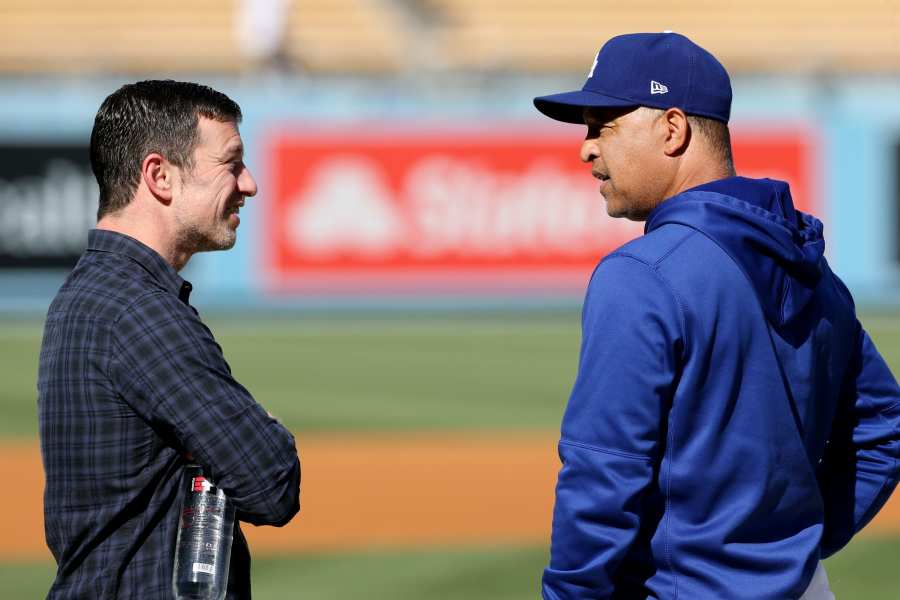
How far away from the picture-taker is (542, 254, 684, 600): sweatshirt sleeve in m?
2.15

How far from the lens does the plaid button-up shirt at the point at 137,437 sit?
2268 millimetres

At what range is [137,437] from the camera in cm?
230

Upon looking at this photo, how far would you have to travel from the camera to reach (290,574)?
617 centimetres

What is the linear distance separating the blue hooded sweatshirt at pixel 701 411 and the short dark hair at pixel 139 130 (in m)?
0.80

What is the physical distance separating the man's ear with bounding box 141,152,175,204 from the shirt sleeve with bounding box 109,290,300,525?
0.71ft

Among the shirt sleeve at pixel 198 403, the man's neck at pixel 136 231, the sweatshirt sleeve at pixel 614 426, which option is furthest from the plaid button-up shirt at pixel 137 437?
the sweatshirt sleeve at pixel 614 426

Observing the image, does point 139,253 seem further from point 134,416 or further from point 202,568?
point 202,568

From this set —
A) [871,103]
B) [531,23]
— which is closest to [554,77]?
[531,23]

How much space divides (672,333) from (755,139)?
17864 mm

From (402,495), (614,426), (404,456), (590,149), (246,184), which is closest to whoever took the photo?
(614,426)

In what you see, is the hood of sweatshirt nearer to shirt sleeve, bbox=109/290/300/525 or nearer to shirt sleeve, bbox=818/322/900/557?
shirt sleeve, bbox=818/322/900/557

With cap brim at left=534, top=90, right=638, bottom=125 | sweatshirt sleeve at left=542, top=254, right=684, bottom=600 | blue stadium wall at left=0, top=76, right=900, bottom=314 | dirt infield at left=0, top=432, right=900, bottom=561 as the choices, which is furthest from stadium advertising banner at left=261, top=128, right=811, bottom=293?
sweatshirt sleeve at left=542, top=254, right=684, bottom=600

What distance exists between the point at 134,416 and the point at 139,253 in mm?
303

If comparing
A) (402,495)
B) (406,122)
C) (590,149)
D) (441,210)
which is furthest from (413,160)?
(590,149)
